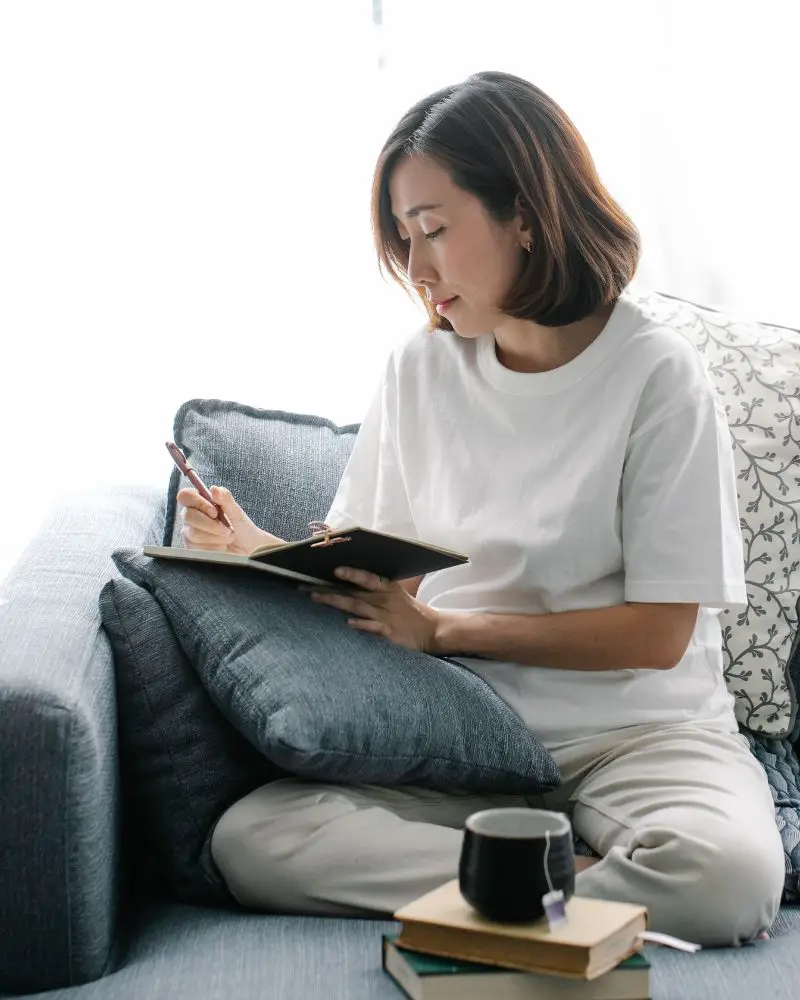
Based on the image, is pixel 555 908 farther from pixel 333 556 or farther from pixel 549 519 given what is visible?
pixel 549 519

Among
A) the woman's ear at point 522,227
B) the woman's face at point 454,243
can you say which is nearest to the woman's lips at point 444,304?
the woman's face at point 454,243

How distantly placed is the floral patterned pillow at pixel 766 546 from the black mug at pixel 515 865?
2.61 ft

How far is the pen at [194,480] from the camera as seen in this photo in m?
1.57

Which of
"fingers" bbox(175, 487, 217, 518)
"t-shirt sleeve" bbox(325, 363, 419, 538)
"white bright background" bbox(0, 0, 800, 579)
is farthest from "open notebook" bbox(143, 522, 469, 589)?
"white bright background" bbox(0, 0, 800, 579)

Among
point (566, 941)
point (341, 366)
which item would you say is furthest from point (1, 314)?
point (566, 941)

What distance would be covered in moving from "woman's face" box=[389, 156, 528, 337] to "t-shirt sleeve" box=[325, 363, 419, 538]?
22 cm

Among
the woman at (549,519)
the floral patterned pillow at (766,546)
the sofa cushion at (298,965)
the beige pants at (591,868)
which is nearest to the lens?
the sofa cushion at (298,965)

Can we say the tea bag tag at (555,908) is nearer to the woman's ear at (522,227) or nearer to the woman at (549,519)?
the woman at (549,519)

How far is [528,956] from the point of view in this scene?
98 centimetres

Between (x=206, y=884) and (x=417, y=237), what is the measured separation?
0.81 metres

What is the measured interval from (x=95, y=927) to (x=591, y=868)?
490mm

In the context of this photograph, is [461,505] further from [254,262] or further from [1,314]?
[1,314]

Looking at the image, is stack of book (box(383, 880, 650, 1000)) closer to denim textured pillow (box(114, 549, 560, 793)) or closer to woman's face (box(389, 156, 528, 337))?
denim textured pillow (box(114, 549, 560, 793))

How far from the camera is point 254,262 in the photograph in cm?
231
